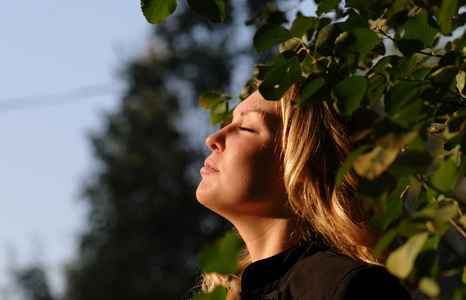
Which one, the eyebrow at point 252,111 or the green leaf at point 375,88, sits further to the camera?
the eyebrow at point 252,111

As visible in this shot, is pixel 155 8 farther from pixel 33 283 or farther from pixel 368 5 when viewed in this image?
pixel 33 283

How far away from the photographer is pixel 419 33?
83cm

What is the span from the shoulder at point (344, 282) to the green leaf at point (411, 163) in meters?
0.48

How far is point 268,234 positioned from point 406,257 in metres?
1.05

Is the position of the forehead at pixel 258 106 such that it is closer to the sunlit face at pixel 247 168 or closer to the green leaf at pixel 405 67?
the sunlit face at pixel 247 168

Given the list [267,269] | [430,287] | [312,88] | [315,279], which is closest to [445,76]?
[312,88]

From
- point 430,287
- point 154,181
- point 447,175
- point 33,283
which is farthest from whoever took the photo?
point 33,283

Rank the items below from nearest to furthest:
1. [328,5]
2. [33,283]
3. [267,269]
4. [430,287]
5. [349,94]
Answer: [430,287]
[349,94]
[328,5]
[267,269]
[33,283]

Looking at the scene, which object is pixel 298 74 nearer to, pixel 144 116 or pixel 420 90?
pixel 420 90

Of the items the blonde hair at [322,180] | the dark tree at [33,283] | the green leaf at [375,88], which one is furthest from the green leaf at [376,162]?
the dark tree at [33,283]

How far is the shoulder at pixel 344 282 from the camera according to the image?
3.20 ft

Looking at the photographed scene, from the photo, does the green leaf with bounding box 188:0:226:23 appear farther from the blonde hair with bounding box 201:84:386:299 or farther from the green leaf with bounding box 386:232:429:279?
the blonde hair with bounding box 201:84:386:299

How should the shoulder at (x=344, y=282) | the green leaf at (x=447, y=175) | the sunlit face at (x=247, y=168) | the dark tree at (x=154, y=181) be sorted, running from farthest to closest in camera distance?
1. the dark tree at (x=154, y=181)
2. the sunlit face at (x=247, y=168)
3. the shoulder at (x=344, y=282)
4. the green leaf at (x=447, y=175)

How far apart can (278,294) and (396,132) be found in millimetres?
829
